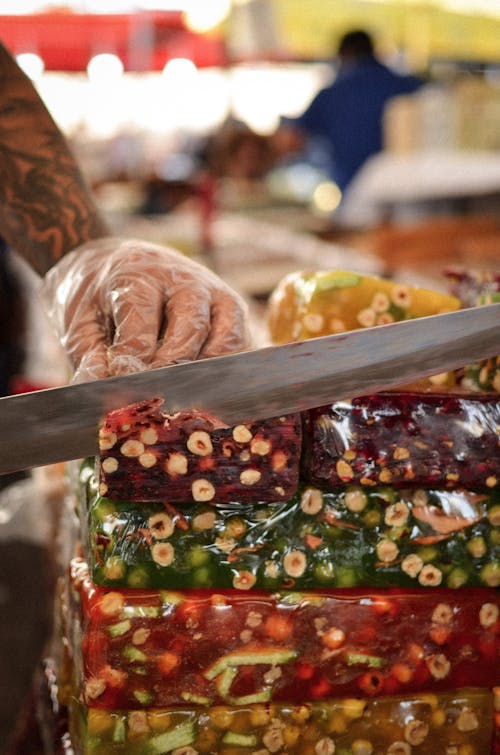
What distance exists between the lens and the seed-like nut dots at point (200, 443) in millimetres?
718

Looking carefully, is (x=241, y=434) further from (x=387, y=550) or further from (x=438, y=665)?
(x=438, y=665)

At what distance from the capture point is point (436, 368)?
0.74m

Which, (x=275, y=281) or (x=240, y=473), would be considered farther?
(x=275, y=281)

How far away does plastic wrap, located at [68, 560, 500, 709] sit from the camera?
2.52 feet

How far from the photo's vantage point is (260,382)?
0.70 metres

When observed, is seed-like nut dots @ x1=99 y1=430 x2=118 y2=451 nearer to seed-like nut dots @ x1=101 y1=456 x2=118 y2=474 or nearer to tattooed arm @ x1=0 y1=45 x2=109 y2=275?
seed-like nut dots @ x1=101 y1=456 x2=118 y2=474

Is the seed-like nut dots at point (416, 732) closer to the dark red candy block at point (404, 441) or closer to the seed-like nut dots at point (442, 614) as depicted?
the seed-like nut dots at point (442, 614)

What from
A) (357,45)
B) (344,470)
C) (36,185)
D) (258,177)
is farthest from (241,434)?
(258,177)

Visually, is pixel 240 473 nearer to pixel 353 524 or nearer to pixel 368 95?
pixel 353 524

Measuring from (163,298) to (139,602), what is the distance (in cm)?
33

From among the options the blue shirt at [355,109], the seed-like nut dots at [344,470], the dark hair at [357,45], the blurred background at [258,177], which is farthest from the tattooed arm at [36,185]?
the dark hair at [357,45]

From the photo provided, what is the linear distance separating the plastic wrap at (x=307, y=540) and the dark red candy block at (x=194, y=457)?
5 centimetres

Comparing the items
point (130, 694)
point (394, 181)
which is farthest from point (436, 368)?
point (394, 181)

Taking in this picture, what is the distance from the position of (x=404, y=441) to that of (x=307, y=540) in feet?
0.49
